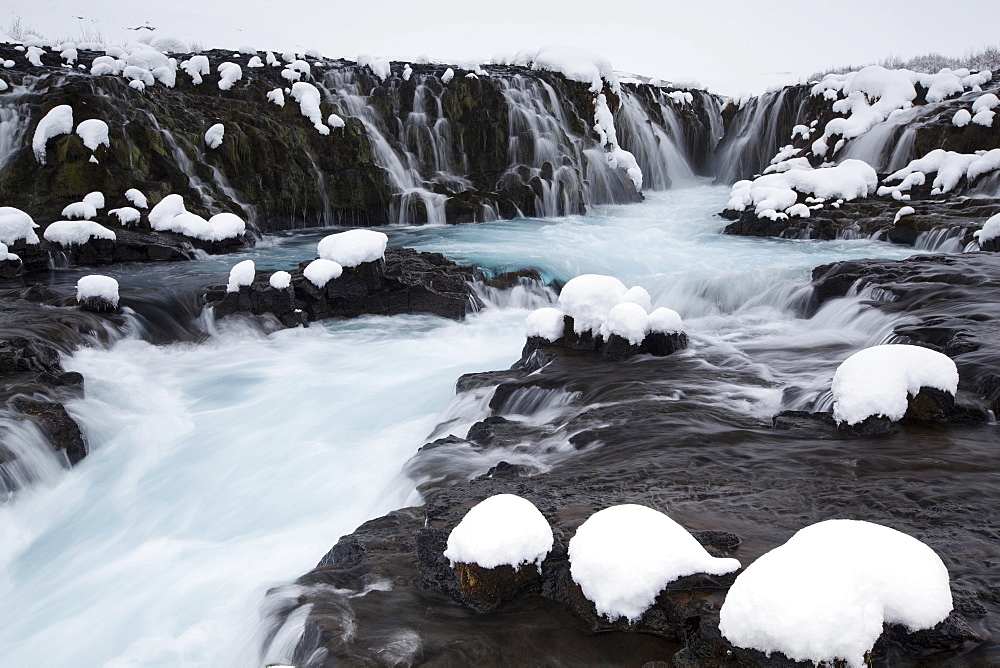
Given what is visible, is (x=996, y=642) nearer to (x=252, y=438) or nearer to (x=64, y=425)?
(x=252, y=438)

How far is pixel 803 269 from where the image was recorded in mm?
10766

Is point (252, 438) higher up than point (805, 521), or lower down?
lower down

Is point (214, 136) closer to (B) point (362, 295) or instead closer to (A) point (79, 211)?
(A) point (79, 211)

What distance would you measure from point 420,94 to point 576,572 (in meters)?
18.0

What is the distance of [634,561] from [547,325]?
438 cm

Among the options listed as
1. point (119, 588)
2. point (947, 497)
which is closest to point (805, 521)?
point (947, 497)

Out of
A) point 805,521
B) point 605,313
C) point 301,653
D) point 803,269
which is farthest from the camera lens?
point 803,269

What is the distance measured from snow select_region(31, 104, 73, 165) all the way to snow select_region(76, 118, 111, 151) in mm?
215

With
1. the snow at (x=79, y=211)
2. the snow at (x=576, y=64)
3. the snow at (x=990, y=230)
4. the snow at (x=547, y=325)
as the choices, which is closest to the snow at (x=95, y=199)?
the snow at (x=79, y=211)

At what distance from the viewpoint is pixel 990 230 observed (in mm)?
10797

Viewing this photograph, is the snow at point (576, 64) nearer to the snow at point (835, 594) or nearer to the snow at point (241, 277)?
the snow at point (241, 277)

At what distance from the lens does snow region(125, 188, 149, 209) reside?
40.6ft

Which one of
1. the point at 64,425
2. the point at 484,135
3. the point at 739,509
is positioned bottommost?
the point at 64,425

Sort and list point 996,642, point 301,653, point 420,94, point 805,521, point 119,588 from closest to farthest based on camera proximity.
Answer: point 996,642 < point 301,653 < point 805,521 < point 119,588 < point 420,94
